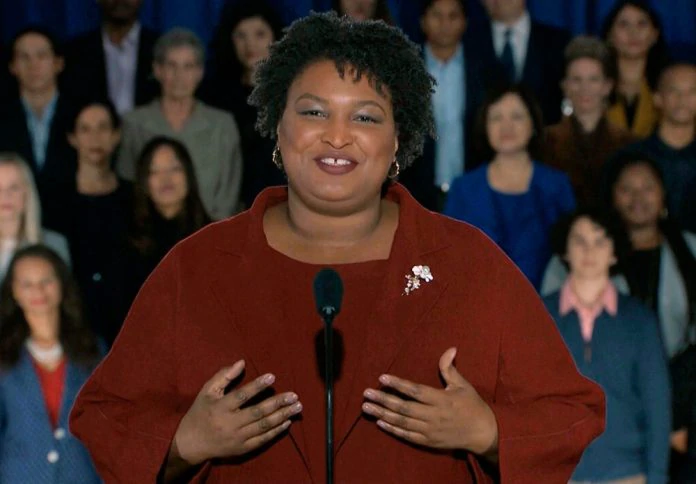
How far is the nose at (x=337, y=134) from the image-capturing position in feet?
8.51

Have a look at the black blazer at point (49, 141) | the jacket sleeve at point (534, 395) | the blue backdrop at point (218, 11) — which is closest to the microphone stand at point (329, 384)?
the jacket sleeve at point (534, 395)

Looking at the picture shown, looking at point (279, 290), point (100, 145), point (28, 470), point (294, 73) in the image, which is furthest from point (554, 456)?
point (100, 145)

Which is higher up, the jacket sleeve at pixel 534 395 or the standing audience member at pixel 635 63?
the standing audience member at pixel 635 63

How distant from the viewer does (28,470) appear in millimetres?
4918

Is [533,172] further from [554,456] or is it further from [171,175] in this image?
[554,456]

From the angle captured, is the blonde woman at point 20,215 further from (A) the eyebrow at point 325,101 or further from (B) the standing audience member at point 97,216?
(A) the eyebrow at point 325,101

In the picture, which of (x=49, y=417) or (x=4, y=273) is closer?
(x=49, y=417)

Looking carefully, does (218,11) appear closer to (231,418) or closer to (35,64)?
(35,64)

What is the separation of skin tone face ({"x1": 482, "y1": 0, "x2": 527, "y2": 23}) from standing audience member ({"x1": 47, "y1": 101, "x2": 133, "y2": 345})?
1.48 metres

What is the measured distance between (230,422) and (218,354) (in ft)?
0.62

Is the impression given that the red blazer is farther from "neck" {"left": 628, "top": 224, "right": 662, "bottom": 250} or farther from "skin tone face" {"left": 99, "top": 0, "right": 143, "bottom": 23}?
"skin tone face" {"left": 99, "top": 0, "right": 143, "bottom": 23}

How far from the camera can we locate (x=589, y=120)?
233 inches

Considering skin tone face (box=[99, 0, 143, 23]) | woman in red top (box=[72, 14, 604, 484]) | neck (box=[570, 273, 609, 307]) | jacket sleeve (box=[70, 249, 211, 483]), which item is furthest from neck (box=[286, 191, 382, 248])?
skin tone face (box=[99, 0, 143, 23])

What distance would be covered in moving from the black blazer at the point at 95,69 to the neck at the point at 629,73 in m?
1.77
